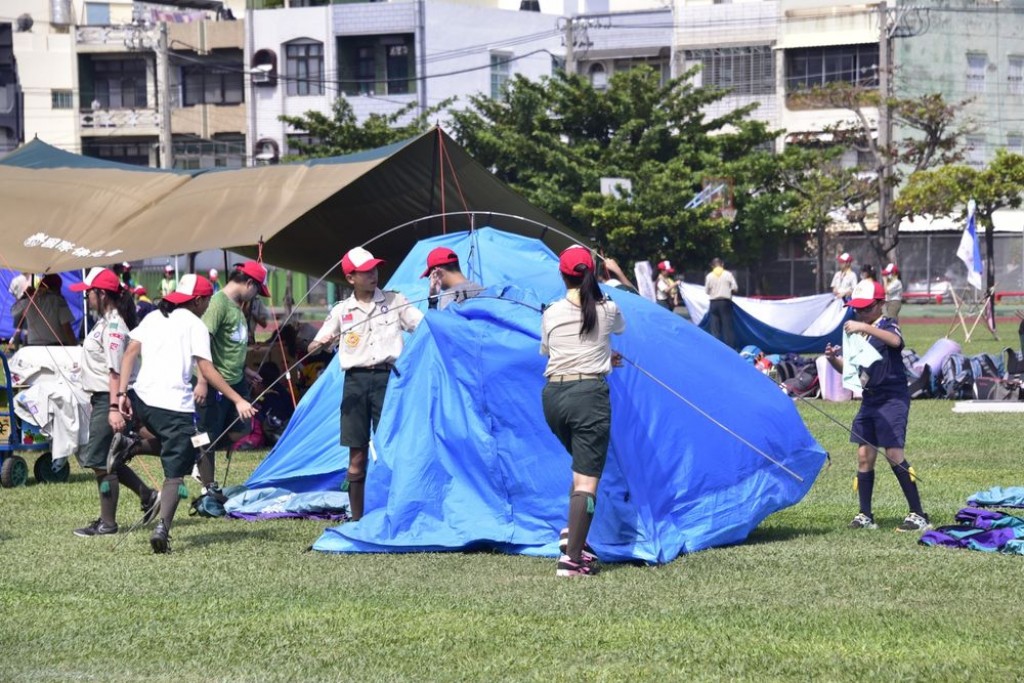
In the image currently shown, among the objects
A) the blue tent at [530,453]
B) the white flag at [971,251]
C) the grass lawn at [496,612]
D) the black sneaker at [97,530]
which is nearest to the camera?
the grass lawn at [496,612]

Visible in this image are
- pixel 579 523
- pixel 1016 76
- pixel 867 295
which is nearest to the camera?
pixel 579 523

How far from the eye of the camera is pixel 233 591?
7777 millimetres

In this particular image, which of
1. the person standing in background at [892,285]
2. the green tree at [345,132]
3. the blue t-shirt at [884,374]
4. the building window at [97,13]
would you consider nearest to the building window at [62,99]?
the building window at [97,13]

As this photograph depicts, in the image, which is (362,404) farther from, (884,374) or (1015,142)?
(1015,142)

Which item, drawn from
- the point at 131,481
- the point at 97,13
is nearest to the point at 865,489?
the point at 131,481

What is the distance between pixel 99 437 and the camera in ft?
31.6

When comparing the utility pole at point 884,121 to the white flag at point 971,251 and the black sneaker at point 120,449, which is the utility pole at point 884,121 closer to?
the white flag at point 971,251

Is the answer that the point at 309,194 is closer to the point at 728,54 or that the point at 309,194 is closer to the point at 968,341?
the point at 968,341

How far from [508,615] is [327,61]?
48.0 m

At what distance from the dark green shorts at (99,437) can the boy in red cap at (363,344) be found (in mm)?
1456

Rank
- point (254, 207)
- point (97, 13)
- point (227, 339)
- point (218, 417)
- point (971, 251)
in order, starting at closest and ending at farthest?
point (218, 417), point (227, 339), point (254, 207), point (971, 251), point (97, 13)

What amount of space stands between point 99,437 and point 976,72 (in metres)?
47.6

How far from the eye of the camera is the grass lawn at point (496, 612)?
614 cm

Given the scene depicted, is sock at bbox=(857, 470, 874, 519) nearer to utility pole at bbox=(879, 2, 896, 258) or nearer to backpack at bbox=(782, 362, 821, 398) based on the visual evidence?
backpack at bbox=(782, 362, 821, 398)
